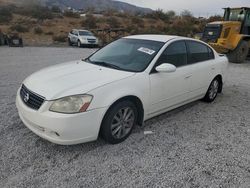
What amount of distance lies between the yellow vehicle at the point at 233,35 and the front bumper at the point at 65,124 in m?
9.77

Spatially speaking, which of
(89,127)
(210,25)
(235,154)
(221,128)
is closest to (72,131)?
(89,127)

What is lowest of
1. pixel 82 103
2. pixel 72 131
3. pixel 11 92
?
pixel 11 92

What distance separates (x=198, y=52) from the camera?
5.07 m

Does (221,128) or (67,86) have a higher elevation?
(67,86)

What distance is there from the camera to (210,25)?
12.0m

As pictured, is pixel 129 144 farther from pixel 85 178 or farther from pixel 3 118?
pixel 3 118

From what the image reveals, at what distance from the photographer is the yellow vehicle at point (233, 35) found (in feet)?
37.8

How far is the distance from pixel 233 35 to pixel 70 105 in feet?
36.0

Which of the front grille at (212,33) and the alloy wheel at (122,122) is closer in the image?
the alloy wheel at (122,122)

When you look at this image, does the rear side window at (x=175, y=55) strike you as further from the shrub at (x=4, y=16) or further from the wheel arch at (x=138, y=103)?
the shrub at (x=4, y=16)

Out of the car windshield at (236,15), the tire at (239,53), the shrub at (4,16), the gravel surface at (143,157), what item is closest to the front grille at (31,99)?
the gravel surface at (143,157)

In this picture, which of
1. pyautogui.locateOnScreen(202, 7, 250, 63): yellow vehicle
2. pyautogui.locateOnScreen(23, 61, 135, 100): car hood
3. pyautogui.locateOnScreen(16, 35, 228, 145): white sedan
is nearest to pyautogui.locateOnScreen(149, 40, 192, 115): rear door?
pyautogui.locateOnScreen(16, 35, 228, 145): white sedan

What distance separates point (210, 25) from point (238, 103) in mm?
7401

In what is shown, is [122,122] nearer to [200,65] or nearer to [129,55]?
[129,55]
